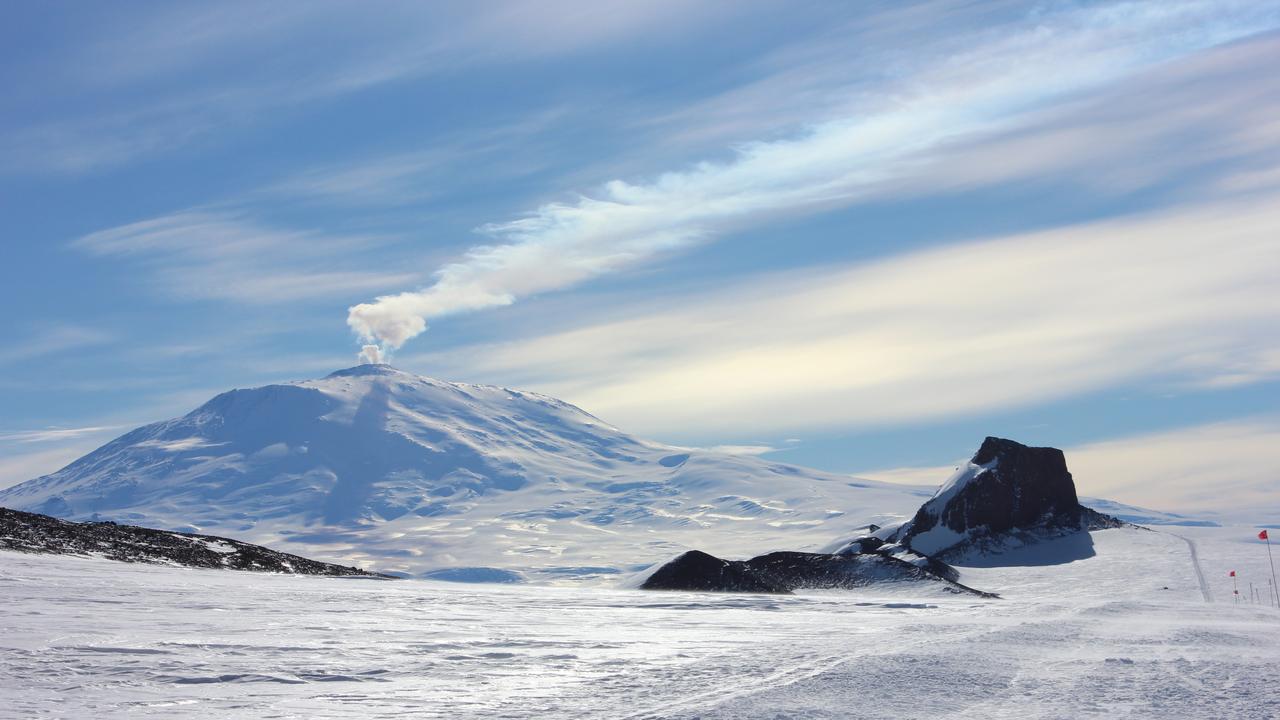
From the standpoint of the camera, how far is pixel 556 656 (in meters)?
25.5

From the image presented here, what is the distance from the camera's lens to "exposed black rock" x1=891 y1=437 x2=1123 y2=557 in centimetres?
9888

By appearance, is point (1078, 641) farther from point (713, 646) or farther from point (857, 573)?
point (857, 573)

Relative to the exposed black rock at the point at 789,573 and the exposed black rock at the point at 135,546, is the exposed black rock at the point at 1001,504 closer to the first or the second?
the exposed black rock at the point at 789,573

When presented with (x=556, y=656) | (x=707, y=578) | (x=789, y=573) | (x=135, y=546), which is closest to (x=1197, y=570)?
(x=789, y=573)

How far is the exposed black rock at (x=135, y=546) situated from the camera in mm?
44781

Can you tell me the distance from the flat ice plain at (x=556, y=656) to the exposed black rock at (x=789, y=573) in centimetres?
2143

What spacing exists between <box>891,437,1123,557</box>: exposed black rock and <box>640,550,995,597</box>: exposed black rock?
21.5m

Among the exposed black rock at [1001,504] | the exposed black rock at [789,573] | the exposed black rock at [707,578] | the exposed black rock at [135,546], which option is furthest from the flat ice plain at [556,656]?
the exposed black rock at [1001,504]

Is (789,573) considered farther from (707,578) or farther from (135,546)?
(135,546)

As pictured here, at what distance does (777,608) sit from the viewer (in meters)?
45.9

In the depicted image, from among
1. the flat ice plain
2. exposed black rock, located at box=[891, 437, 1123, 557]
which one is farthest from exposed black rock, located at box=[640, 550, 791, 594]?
exposed black rock, located at box=[891, 437, 1123, 557]

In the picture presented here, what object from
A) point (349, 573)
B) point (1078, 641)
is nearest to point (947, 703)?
point (1078, 641)

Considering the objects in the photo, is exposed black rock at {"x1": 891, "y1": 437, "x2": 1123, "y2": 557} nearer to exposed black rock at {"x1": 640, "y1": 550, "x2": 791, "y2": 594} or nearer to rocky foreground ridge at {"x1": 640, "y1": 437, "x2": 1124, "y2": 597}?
rocky foreground ridge at {"x1": 640, "y1": 437, "x2": 1124, "y2": 597}

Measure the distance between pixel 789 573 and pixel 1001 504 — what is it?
3687 centimetres
